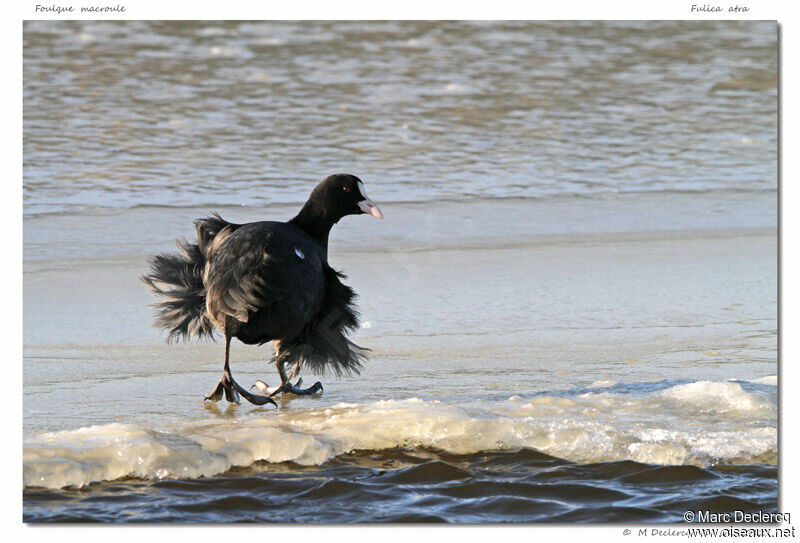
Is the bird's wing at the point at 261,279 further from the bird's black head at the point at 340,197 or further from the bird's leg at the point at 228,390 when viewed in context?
the bird's black head at the point at 340,197

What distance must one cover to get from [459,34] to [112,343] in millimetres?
7083

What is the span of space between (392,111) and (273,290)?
5054mm

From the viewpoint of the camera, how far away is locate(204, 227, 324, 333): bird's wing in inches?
169


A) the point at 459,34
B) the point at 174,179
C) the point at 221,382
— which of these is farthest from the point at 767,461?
the point at 459,34

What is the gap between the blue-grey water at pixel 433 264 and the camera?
365cm

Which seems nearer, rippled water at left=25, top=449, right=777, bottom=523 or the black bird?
rippled water at left=25, top=449, right=777, bottom=523

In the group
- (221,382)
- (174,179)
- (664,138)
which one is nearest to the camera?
(221,382)

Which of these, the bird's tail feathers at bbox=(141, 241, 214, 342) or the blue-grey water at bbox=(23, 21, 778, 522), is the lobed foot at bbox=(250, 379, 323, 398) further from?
the bird's tail feathers at bbox=(141, 241, 214, 342)

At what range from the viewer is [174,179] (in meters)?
7.59

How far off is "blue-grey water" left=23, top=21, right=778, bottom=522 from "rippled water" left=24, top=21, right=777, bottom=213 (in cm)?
3

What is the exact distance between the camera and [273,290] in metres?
4.31

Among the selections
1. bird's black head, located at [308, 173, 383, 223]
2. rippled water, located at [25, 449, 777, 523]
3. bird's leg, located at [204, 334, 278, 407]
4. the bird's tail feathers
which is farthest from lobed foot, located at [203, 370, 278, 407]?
bird's black head, located at [308, 173, 383, 223]

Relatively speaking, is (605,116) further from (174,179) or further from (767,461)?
(767,461)

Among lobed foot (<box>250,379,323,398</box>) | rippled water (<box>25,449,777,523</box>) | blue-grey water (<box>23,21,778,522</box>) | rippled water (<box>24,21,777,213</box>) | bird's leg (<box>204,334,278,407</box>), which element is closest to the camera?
rippled water (<box>25,449,777,523</box>)
